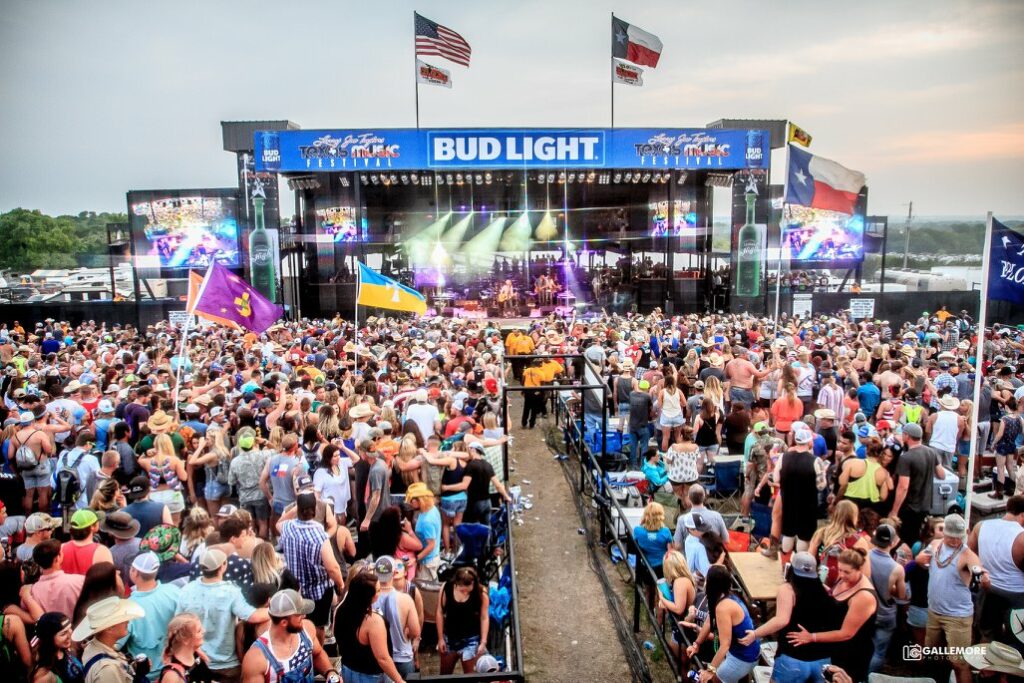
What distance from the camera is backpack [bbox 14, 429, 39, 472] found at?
6.91 m

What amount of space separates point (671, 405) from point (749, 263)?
1699 cm

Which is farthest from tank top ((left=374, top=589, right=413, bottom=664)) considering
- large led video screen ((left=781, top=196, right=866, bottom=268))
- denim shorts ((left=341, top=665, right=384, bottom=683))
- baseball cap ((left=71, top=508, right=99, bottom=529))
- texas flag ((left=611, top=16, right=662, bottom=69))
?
large led video screen ((left=781, top=196, right=866, bottom=268))

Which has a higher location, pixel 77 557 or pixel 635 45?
pixel 635 45

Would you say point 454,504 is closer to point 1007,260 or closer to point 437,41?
point 1007,260

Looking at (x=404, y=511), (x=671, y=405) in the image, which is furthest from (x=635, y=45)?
(x=404, y=511)

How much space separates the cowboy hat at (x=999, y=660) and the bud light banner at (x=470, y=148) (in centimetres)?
1995

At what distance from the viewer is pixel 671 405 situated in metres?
9.13

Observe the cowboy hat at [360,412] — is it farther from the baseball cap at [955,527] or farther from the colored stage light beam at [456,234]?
the colored stage light beam at [456,234]

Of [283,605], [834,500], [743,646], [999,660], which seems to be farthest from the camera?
[834,500]

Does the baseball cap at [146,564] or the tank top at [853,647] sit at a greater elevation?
the baseball cap at [146,564]

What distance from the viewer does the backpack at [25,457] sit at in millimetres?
6910

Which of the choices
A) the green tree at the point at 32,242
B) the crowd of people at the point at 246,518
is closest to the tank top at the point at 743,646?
A: the crowd of people at the point at 246,518

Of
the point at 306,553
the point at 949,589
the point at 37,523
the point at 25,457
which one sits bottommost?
the point at 949,589

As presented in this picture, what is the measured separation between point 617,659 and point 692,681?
956 mm
